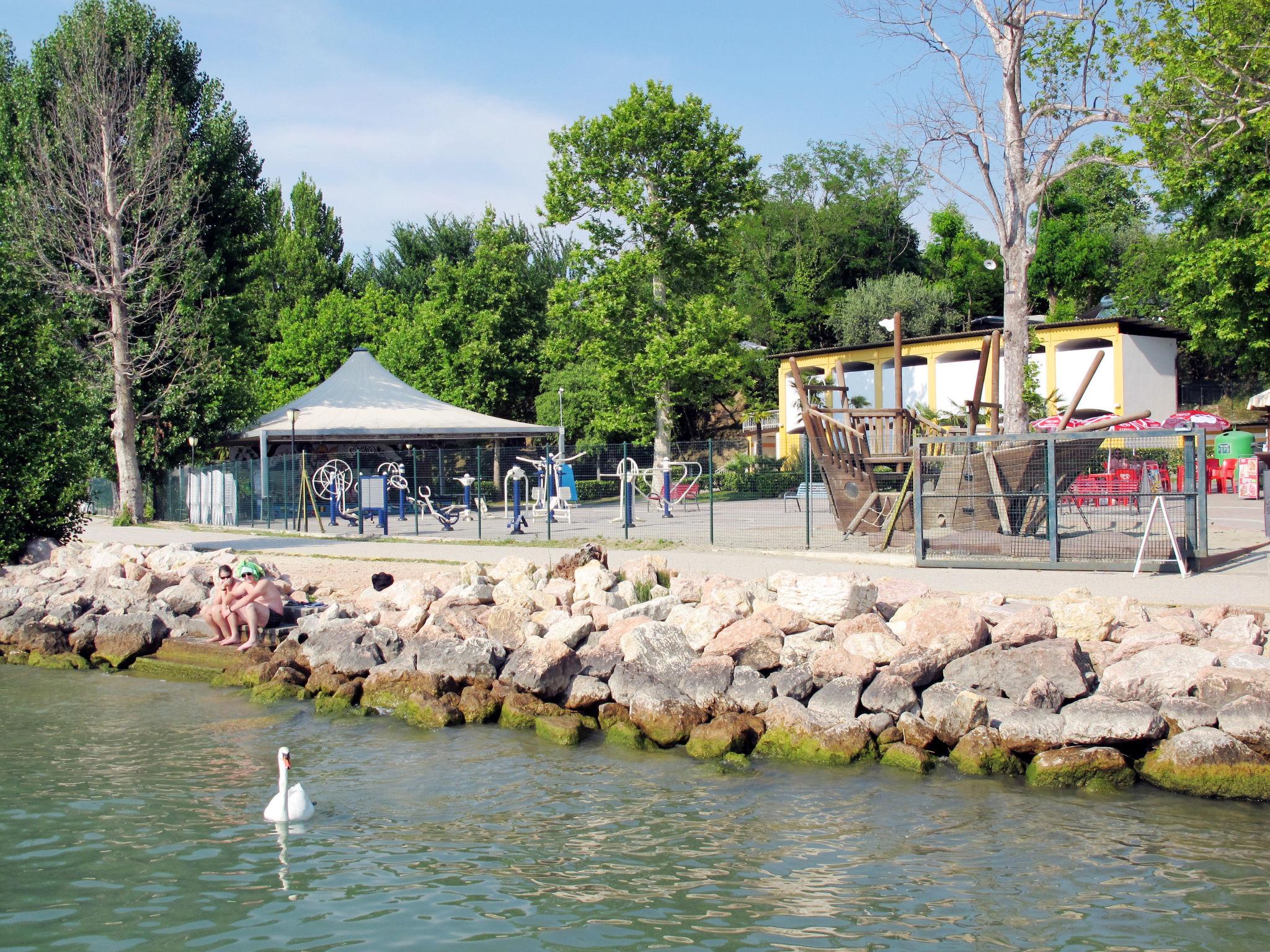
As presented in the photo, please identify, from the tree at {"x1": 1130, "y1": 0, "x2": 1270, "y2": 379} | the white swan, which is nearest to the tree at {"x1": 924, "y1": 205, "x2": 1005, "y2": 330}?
the tree at {"x1": 1130, "y1": 0, "x2": 1270, "y2": 379}

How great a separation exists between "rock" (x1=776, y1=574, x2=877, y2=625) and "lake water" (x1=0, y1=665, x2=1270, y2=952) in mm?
2357

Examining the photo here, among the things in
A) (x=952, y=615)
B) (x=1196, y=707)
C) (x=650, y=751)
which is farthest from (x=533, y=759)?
(x=1196, y=707)

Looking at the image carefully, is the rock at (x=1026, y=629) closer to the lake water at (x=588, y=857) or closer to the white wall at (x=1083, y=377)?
the lake water at (x=588, y=857)

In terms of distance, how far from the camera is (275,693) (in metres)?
12.4

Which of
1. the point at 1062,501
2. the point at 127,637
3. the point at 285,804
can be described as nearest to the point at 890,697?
the point at 285,804

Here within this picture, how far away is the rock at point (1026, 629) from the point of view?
1050cm

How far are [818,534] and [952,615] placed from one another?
9023 millimetres

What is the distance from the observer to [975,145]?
22047mm

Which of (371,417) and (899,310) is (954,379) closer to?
(899,310)

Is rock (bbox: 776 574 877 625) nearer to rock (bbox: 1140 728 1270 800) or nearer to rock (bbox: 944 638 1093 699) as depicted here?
rock (bbox: 944 638 1093 699)

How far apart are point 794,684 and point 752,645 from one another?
72 cm

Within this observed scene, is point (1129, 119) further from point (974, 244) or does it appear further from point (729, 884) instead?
point (974, 244)

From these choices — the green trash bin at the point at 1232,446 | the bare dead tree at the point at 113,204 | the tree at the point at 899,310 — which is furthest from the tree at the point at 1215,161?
the bare dead tree at the point at 113,204

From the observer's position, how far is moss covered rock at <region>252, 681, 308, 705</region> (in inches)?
485
